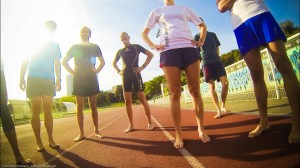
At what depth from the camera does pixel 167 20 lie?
358 centimetres

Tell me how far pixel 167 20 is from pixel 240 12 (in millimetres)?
1193

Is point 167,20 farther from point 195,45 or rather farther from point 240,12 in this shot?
point 240,12

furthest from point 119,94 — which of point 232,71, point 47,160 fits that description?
point 47,160

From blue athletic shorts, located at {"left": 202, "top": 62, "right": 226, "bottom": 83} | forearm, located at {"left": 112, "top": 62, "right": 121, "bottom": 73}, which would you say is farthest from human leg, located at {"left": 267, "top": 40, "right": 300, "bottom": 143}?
forearm, located at {"left": 112, "top": 62, "right": 121, "bottom": 73}

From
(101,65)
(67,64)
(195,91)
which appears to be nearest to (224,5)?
(195,91)

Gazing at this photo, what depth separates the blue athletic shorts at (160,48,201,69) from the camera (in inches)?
135

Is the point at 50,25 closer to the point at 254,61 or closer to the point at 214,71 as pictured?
the point at 254,61

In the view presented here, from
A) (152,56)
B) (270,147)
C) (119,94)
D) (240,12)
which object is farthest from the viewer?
(119,94)

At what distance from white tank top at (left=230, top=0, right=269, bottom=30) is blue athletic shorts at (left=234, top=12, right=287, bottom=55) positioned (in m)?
0.06

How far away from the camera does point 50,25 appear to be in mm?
4777

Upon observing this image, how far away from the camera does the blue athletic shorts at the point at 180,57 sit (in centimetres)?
343

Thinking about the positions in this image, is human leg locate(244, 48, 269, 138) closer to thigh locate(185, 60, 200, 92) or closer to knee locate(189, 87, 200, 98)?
thigh locate(185, 60, 200, 92)

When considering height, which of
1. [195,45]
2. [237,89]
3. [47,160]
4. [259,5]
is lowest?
[47,160]

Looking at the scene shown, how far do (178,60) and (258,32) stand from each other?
124cm
